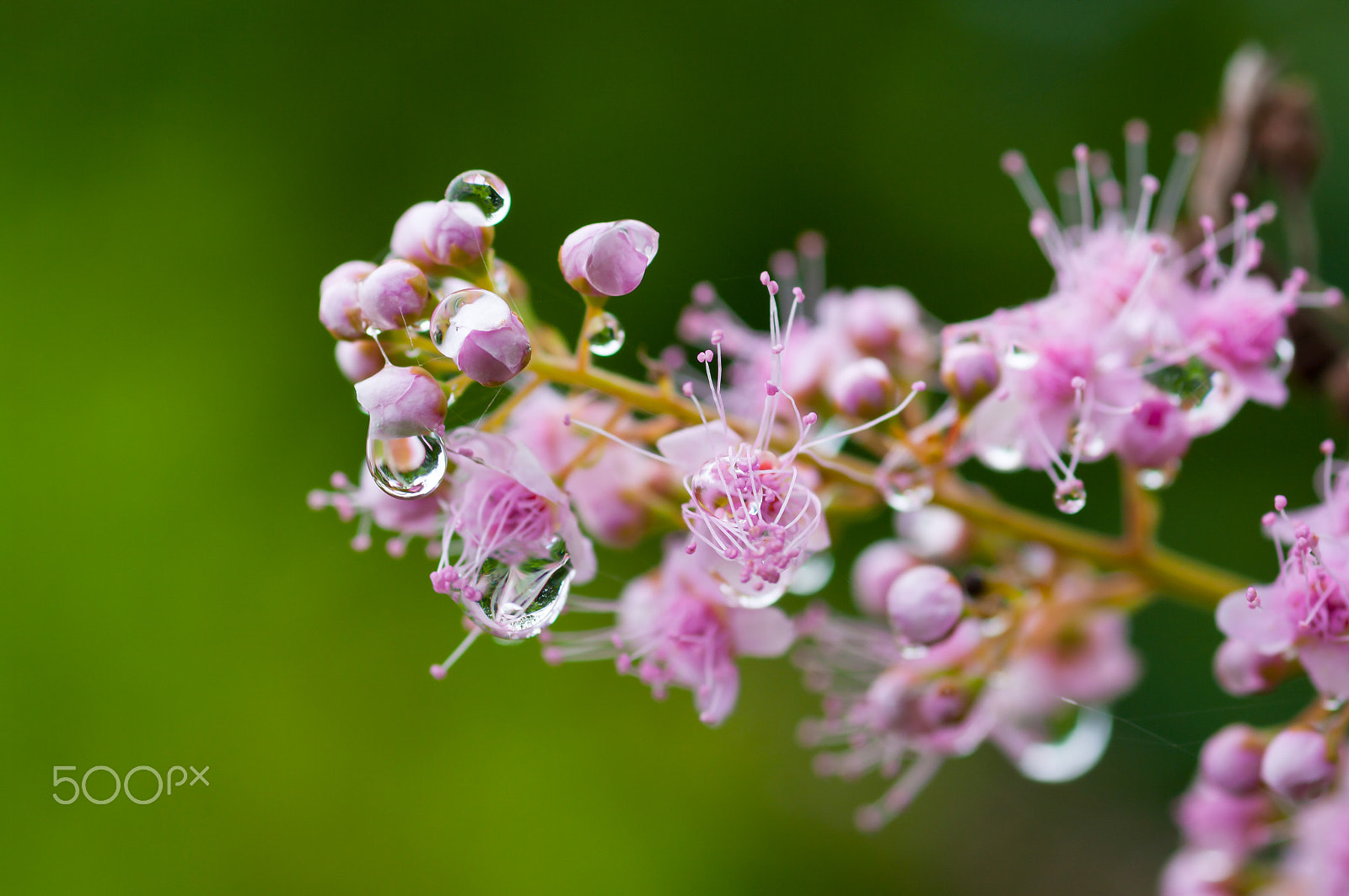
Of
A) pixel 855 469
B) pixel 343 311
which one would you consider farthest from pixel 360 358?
pixel 855 469

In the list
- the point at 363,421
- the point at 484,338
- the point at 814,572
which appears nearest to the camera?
the point at 484,338

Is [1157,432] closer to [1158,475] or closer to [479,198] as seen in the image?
[1158,475]

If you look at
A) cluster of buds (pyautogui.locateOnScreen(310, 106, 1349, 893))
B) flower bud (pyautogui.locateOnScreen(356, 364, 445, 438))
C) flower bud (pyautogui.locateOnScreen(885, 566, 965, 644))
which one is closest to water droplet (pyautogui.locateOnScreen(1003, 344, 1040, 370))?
cluster of buds (pyautogui.locateOnScreen(310, 106, 1349, 893))

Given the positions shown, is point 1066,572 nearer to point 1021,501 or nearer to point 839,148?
point 1021,501

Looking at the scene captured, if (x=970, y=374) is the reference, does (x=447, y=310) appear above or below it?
below

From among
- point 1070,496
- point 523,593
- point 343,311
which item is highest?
point 1070,496

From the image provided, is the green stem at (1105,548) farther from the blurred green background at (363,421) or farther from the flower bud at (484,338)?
the blurred green background at (363,421)

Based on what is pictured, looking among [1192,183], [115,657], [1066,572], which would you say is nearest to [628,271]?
[1066,572]

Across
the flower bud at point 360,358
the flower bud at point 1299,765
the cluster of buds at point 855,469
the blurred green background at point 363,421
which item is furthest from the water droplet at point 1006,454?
the blurred green background at point 363,421

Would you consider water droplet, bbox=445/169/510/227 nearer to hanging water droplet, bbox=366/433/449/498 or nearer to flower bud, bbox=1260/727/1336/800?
hanging water droplet, bbox=366/433/449/498
